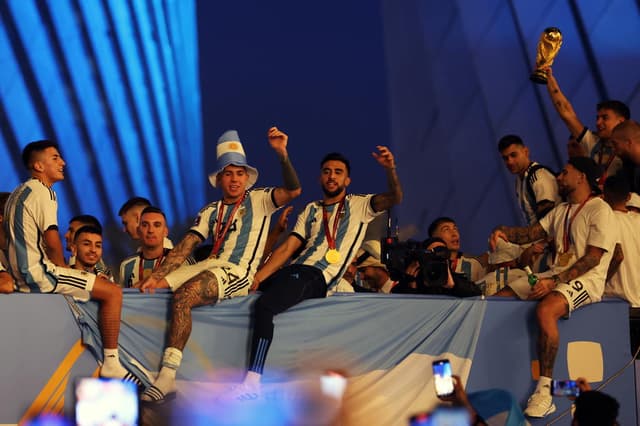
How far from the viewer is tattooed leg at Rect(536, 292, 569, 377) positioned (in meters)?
6.13

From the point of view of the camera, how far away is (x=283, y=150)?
607cm

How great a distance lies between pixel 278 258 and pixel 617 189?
2265 mm

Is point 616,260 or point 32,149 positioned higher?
point 32,149

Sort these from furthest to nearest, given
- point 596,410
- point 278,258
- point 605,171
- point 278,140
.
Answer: point 605,171
point 278,258
point 278,140
point 596,410

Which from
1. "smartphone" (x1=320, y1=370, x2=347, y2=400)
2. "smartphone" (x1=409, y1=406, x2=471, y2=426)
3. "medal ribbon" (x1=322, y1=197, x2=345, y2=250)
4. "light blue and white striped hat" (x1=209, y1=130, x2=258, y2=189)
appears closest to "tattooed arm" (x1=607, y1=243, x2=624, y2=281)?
"medal ribbon" (x1=322, y1=197, x2=345, y2=250)

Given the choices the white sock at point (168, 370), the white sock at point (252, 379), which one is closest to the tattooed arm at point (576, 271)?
the white sock at point (252, 379)

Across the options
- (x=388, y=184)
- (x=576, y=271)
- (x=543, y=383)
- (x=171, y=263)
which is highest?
(x=388, y=184)

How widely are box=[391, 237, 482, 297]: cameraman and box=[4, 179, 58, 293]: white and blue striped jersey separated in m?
2.29

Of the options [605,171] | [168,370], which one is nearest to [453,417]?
[168,370]

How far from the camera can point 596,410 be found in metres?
3.42

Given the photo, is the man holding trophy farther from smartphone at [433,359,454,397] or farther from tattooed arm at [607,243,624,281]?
smartphone at [433,359,454,397]

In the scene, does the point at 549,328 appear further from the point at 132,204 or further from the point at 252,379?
the point at 132,204

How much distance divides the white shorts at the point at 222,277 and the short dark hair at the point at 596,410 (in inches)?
110

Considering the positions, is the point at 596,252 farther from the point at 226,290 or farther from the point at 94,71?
the point at 94,71
